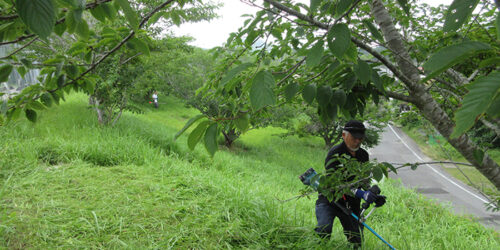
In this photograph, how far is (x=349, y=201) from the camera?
2.37 m

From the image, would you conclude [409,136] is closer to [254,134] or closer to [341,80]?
[254,134]

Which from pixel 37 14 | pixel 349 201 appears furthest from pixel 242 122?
pixel 349 201

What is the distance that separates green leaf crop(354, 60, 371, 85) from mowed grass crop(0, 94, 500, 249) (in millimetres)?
1832

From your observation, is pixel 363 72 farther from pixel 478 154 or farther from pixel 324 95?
pixel 478 154

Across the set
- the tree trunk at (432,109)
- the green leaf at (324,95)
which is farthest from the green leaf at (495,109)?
the tree trunk at (432,109)

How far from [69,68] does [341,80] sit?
1.05 meters

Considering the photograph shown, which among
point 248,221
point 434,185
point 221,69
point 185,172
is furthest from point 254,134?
point 221,69

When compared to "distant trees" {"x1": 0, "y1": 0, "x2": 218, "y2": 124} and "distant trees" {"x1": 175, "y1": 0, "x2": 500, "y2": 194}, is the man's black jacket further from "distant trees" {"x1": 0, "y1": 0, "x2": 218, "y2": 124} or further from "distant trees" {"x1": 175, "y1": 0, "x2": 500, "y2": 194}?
"distant trees" {"x1": 0, "y1": 0, "x2": 218, "y2": 124}

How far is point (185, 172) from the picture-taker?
363 cm

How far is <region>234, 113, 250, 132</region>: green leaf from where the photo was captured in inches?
29.6

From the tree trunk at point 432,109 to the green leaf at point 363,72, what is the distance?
36cm

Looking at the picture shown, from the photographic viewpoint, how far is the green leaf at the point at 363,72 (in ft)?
2.24

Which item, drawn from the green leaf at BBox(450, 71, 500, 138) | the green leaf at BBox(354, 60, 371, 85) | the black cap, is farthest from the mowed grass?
the green leaf at BBox(450, 71, 500, 138)

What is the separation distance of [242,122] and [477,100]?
1.82 feet
